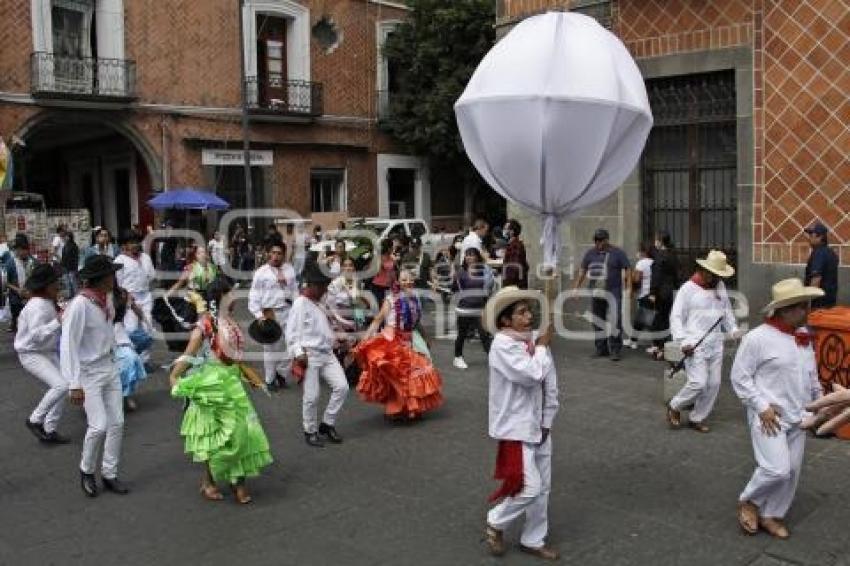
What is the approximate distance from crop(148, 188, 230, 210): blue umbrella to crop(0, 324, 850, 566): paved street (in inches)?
520

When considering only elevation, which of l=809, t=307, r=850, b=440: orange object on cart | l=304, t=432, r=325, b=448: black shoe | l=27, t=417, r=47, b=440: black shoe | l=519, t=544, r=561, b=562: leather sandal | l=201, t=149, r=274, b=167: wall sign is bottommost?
l=519, t=544, r=561, b=562: leather sandal

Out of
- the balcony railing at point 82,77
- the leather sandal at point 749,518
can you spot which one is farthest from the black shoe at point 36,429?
the balcony railing at point 82,77

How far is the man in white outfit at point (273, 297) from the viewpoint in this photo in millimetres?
9914

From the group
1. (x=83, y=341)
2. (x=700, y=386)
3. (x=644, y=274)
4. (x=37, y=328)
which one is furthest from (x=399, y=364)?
(x=644, y=274)

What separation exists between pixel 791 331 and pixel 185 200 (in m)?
18.1

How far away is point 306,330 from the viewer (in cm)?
741

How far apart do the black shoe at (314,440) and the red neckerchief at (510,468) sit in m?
2.70

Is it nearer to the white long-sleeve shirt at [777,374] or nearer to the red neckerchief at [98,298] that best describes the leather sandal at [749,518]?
the white long-sleeve shirt at [777,374]

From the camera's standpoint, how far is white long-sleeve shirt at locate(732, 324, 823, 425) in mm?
5176

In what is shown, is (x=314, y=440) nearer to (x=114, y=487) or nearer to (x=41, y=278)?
(x=114, y=487)

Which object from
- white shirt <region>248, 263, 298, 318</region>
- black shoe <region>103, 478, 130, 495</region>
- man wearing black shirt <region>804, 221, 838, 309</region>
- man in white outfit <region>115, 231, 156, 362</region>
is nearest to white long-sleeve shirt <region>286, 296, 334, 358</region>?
black shoe <region>103, 478, 130, 495</region>

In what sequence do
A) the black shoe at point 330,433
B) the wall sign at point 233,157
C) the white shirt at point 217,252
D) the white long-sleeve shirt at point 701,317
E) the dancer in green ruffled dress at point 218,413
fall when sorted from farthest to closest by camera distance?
the wall sign at point 233,157, the white shirt at point 217,252, the white long-sleeve shirt at point 701,317, the black shoe at point 330,433, the dancer in green ruffled dress at point 218,413

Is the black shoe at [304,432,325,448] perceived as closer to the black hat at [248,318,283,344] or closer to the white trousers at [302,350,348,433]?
the white trousers at [302,350,348,433]

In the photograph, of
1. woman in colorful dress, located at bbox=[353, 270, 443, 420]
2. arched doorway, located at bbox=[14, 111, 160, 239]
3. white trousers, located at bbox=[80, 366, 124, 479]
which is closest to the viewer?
white trousers, located at bbox=[80, 366, 124, 479]
